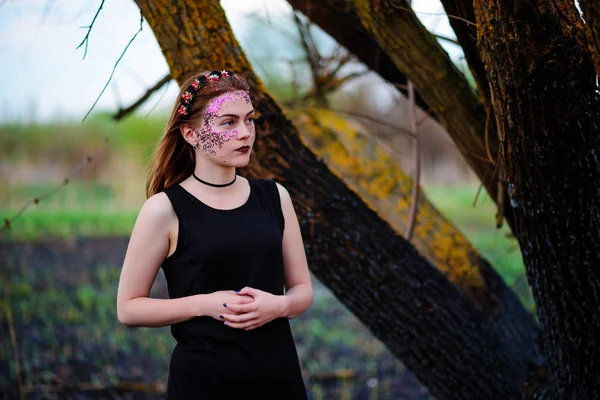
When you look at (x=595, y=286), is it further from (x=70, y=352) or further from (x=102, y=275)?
(x=102, y=275)

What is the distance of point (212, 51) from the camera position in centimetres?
231

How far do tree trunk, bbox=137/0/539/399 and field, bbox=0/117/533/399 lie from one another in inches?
16.2

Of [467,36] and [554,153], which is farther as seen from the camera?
[467,36]

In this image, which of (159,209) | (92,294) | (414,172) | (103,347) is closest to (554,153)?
(414,172)

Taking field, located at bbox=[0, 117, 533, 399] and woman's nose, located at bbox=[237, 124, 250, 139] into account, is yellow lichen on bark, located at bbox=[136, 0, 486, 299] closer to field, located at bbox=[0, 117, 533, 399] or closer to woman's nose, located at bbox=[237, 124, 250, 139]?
field, located at bbox=[0, 117, 533, 399]

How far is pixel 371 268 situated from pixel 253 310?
0.87 meters

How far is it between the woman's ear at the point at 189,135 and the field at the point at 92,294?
0.38 m

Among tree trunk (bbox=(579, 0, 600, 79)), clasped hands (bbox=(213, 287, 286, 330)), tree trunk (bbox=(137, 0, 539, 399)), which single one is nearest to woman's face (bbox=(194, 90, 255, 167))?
clasped hands (bbox=(213, 287, 286, 330))

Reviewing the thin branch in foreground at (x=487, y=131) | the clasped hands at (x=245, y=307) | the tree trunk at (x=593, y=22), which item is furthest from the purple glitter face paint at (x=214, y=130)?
the thin branch in foreground at (x=487, y=131)

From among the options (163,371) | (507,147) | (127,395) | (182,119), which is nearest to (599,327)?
(507,147)

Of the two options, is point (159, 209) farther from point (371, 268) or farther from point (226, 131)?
point (371, 268)

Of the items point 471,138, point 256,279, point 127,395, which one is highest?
point 471,138

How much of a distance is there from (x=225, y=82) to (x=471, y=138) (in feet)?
3.64

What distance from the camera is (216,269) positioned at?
1736mm
